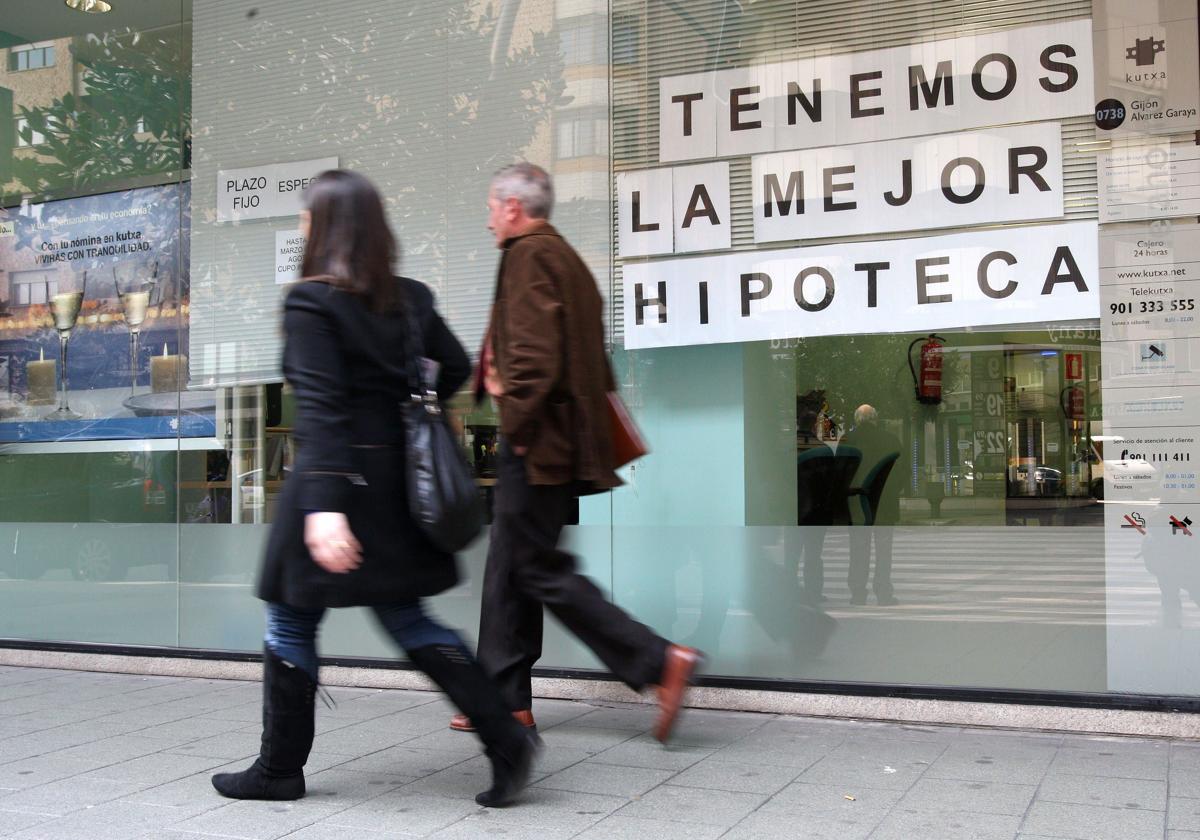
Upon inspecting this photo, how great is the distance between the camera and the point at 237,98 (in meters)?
6.59

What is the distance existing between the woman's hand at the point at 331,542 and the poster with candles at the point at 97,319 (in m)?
3.43

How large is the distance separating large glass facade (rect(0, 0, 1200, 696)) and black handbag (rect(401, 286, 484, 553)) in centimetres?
207

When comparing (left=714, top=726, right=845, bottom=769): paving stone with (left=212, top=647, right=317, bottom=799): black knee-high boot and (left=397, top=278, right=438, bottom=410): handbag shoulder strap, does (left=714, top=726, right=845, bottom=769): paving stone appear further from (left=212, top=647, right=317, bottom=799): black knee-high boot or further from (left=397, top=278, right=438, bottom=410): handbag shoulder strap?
(left=397, top=278, right=438, bottom=410): handbag shoulder strap

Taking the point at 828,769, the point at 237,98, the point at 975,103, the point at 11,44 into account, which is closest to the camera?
the point at 828,769

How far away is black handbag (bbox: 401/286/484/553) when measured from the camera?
345 cm

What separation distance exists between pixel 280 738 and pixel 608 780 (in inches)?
42.7

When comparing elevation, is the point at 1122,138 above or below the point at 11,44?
below

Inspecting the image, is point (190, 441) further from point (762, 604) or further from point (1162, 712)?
point (1162, 712)

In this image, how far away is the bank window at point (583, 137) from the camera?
581 centimetres

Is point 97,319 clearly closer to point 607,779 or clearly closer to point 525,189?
point 525,189

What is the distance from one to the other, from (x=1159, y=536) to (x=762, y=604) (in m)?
1.63

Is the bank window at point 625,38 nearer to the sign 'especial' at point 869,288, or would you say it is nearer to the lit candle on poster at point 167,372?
the sign 'especial' at point 869,288

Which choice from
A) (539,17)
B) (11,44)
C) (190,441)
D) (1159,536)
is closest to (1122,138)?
(1159,536)

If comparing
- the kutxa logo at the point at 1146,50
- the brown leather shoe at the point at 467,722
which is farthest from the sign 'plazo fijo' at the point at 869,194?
the brown leather shoe at the point at 467,722
